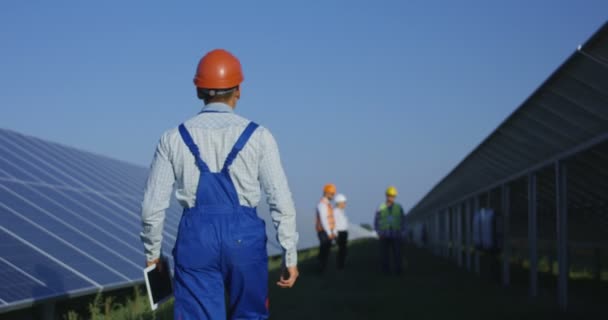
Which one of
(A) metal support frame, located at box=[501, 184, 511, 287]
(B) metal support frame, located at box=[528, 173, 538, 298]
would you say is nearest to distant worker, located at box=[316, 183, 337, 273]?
(A) metal support frame, located at box=[501, 184, 511, 287]

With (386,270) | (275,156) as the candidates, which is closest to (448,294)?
(386,270)

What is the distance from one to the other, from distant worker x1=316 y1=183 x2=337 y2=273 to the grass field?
114 cm

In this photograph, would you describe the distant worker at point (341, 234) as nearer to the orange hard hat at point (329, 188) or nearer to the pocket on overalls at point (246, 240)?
the orange hard hat at point (329, 188)

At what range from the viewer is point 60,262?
8586mm

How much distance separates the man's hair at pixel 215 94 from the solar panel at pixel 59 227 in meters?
2.88

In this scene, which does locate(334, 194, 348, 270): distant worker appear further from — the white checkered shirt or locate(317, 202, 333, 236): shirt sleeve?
the white checkered shirt

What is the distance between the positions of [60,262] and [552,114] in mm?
5774

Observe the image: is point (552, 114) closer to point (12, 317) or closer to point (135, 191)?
point (12, 317)

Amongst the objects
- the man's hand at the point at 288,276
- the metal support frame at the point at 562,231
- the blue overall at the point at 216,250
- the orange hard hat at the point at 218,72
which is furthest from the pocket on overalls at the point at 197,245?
the metal support frame at the point at 562,231

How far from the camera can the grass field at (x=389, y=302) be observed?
30.3 ft

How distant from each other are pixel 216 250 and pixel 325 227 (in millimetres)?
13038

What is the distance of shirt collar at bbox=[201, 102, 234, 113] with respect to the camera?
4.56m

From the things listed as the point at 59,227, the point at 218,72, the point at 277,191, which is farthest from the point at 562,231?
the point at 218,72

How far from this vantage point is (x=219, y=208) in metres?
4.29
